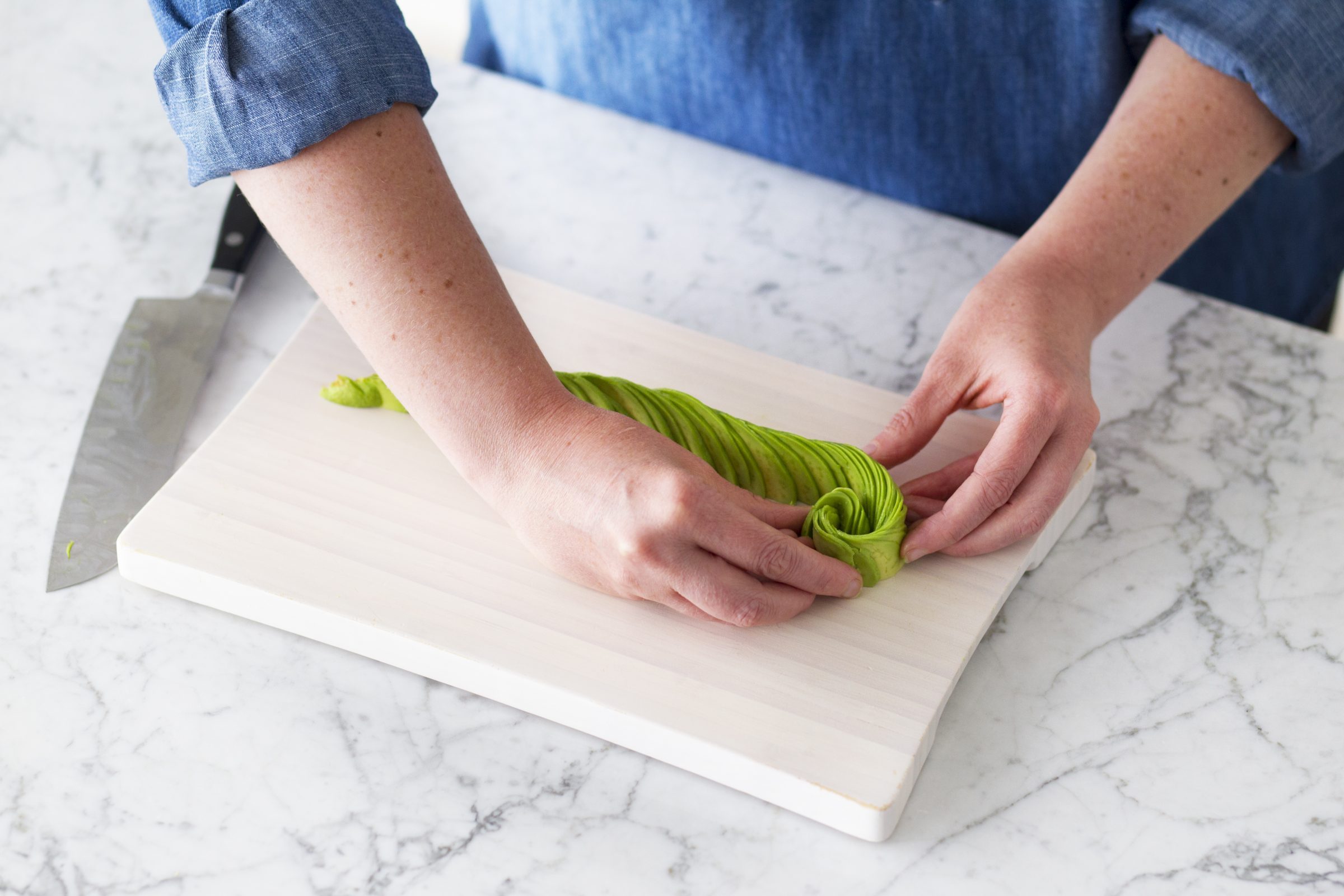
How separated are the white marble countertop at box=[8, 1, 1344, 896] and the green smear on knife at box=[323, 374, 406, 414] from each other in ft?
0.78

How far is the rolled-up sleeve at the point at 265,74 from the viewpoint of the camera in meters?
1.29

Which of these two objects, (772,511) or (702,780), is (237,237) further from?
(702,780)

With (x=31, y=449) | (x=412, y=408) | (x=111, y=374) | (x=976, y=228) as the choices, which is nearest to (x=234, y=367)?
(x=111, y=374)

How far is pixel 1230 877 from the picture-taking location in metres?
1.29

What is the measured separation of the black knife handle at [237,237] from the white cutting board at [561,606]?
0.97ft

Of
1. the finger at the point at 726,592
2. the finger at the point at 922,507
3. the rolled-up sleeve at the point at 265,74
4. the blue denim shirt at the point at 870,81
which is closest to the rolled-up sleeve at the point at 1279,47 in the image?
the blue denim shirt at the point at 870,81

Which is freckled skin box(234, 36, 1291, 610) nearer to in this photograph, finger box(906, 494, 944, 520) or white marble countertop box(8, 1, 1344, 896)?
finger box(906, 494, 944, 520)

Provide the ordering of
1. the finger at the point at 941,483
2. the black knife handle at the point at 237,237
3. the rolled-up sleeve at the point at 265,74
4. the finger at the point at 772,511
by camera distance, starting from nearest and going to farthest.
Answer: the rolled-up sleeve at the point at 265,74, the finger at the point at 772,511, the finger at the point at 941,483, the black knife handle at the point at 237,237

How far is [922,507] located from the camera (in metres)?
1.51

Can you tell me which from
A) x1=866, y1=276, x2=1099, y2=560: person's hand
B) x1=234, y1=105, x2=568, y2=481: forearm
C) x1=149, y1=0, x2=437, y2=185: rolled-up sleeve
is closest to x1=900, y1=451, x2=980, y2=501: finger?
x1=866, y1=276, x2=1099, y2=560: person's hand

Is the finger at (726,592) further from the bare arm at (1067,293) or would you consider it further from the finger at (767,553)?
the bare arm at (1067,293)

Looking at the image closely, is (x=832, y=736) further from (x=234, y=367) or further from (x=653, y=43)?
(x=653, y=43)

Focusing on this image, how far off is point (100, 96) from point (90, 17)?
285 millimetres

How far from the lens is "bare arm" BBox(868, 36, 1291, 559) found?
1471mm
